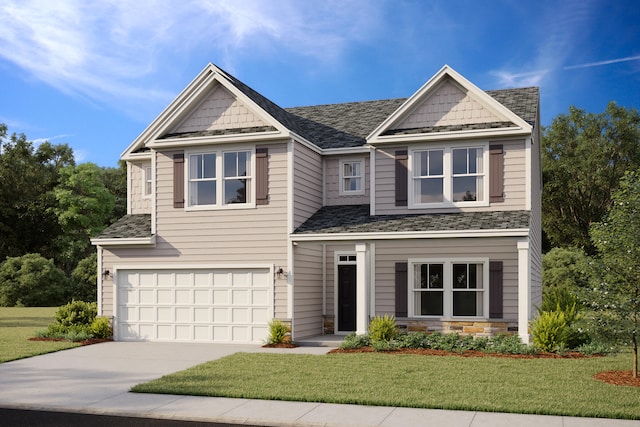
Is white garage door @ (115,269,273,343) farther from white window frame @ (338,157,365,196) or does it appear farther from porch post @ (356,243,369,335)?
white window frame @ (338,157,365,196)

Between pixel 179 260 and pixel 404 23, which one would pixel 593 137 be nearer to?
pixel 404 23

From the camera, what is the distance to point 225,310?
20.6m

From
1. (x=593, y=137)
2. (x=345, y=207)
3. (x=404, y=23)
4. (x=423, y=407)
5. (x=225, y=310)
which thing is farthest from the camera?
(x=593, y=137)

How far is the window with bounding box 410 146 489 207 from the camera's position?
20109 mm

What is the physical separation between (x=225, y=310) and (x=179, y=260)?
6.89 feet

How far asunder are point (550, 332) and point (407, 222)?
4.92 m

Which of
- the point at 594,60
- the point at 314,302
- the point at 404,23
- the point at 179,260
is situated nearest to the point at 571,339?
the point at 314,302

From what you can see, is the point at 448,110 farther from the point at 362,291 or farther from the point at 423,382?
the point at 423,382

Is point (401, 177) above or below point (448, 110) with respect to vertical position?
below

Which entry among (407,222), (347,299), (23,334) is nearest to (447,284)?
(407,222)

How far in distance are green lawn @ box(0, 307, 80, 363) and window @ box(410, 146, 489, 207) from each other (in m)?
10.8

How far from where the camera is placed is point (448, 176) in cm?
2033

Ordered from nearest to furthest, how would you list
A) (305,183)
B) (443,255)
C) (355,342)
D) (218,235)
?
(355,342), (443,255), (218,235), (305,183)

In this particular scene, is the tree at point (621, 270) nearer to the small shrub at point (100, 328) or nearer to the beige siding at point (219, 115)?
the beige siding at point (219, 115)
